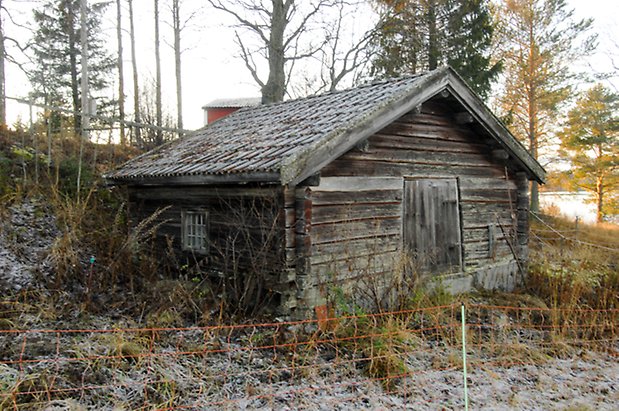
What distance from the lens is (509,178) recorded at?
32.6 feet

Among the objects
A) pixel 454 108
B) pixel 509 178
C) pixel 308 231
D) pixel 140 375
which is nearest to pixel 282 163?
pixel 308 231

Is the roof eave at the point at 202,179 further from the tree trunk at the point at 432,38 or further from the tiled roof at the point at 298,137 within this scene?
the tree trunk at the point at 432,38

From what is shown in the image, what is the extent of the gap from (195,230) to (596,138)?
2502cm

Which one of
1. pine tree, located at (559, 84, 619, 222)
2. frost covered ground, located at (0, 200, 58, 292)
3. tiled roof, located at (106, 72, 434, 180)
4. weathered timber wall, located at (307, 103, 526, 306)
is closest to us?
tiled roof, located at (106, 72, 434, 180)

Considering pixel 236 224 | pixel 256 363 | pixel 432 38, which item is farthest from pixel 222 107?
pixel 256 363

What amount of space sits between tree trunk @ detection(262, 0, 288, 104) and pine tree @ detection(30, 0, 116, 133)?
31.6 feet

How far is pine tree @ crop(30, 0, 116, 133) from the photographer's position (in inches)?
837

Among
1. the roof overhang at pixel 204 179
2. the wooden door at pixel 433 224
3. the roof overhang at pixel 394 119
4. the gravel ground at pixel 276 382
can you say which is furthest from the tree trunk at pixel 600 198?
the roof overhang at pixel 204 179

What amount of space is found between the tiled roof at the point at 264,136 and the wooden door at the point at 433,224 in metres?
1.77

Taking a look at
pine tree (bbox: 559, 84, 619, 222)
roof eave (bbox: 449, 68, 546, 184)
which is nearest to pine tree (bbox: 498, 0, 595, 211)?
pine tree (bbox: 559, 84, 619, 222)

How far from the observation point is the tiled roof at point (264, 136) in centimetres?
643

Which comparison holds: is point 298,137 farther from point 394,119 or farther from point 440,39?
point 440,39

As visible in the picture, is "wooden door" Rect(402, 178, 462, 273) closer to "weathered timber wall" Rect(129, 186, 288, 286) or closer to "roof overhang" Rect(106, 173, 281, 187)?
"weathered timber wall" Rect(129, 186, 288, 286)

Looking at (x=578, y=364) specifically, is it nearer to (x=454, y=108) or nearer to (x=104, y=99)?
(x=454, y=108)
